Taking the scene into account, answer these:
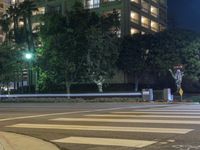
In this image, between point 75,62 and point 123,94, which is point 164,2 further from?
point 123,94

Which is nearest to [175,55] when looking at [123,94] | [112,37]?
[112,37]

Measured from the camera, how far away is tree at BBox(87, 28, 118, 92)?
53.2 metres

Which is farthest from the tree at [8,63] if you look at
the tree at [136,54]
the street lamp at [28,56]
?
the tree at [136,54]

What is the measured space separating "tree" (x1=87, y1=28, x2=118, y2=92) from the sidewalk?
39748mm

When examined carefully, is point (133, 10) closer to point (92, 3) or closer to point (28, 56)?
point (92, 3)

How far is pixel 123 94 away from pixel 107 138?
30.2m

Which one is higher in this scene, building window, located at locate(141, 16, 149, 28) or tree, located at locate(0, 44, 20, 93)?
building window, located at locate(141, 16, 149, 28)

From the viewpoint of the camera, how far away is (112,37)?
56625mm

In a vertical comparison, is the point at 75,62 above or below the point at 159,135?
above

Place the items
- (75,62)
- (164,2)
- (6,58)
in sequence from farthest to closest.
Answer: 1. (164,2)
2. (6,58)
3. (75,62)

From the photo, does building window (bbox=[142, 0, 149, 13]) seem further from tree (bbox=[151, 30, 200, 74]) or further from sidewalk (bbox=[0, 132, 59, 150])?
sidewalk (bbox=[0, 132, 59, 150])

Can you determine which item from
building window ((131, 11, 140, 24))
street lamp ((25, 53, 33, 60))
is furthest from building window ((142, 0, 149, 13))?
street lamp ((25, 53, 33, 60))

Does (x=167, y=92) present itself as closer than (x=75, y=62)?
Yes

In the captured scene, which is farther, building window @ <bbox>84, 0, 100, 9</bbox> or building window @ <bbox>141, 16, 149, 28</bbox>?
building window @ <bbox>141, 16, 149, 28</bbox>
